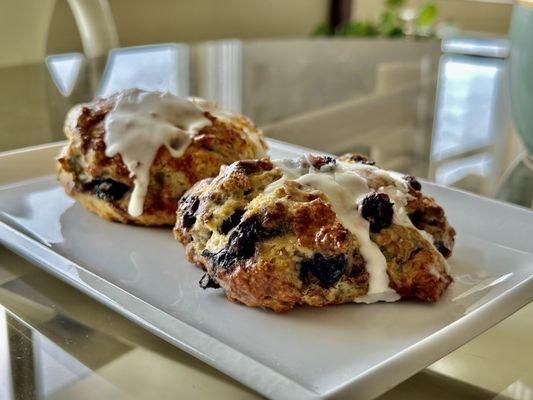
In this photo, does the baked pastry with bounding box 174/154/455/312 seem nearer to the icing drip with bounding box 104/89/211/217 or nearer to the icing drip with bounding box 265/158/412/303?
the icing drip with bounding box 265/158/412/303

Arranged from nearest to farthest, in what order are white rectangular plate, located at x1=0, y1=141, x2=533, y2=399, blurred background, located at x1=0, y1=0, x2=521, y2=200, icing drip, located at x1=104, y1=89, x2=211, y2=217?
white rectangular plate, located at x1=0, y1=141, x2=533, y2=399
icing drip, located at x1=104, y1=89, x2=211, y2=217
blurred background, located at x1=0, y1=0, x2=521, y2=200

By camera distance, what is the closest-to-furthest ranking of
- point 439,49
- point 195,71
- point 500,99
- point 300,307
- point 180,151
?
point 300,307
point 180,151
point 500,99
point 195,71
point 439,49

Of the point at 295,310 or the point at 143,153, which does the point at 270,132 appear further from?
the point at 295,310

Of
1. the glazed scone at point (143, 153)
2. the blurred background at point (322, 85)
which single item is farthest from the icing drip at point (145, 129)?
the blurred background at point (322, 85)

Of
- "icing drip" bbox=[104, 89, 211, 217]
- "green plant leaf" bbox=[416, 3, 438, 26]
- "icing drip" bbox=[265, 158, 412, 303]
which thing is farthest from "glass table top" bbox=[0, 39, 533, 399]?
"green plant leaf" bbox=[416, 3, 438, 26]

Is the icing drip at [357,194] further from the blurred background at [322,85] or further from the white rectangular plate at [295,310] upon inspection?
the blurred background at [322,85]

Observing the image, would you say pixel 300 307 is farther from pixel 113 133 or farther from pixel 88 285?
pixel 113 133

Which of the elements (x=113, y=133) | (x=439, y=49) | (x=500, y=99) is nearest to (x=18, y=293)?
(x=113, y=133)
